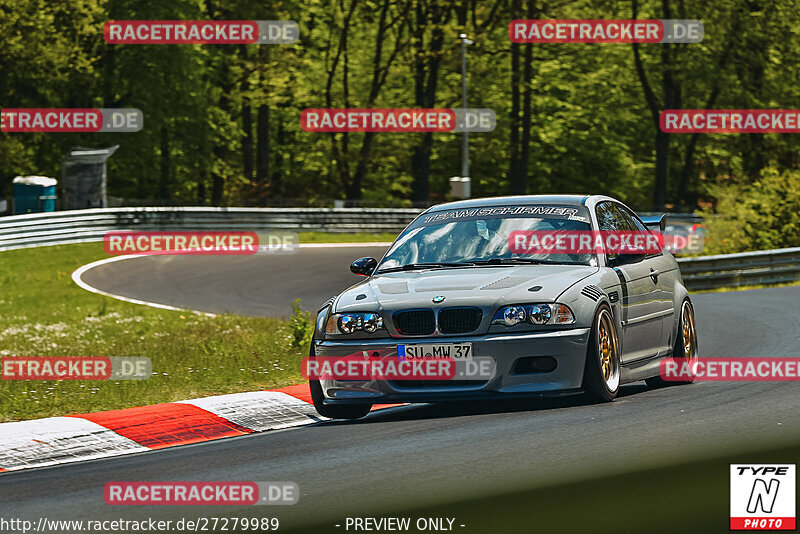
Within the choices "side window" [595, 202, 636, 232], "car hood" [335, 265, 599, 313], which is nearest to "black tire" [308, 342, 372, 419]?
"car hood" [335, 265, 599, 313]

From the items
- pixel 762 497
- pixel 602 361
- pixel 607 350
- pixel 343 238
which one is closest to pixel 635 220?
pixel 607 350

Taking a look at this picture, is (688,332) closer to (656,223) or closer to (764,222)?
(656,223)

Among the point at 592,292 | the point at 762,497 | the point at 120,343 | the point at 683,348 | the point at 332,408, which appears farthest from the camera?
the point at 120,343

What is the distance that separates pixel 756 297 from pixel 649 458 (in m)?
14.5

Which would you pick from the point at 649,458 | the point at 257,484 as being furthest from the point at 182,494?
the point at 649,458

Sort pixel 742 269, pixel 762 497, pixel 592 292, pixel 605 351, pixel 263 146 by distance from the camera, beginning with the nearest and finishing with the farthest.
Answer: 1. pixel 762 497
2. pixel 592 292
3. pixel 605 351
4. pixel 742 269
5. pixel 263 146

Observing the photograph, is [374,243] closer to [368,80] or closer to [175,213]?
[175,213]

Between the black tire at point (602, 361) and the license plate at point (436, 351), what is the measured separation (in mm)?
856

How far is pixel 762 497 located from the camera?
5.91m

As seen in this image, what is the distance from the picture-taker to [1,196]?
53125mm

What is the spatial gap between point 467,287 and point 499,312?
38 centimetres

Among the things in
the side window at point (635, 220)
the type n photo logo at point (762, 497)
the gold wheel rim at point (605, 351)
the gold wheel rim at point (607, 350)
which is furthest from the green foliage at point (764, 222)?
the type n photo logo at point (762, 497)

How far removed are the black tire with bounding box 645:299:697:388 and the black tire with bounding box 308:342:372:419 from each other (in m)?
2.75

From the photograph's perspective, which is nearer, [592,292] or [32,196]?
[592,292]
